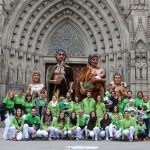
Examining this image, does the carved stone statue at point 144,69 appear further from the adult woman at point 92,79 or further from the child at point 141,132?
the adult woman at point 92,79

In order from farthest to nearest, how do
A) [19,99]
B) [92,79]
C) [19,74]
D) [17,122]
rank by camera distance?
1. [19,74]
2. [19,99]
3. [17,122]
4. [92,79]

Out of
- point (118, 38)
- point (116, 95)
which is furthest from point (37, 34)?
point (116, 95)

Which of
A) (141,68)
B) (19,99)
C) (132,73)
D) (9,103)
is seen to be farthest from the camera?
(141,68)

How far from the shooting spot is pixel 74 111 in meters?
9.93

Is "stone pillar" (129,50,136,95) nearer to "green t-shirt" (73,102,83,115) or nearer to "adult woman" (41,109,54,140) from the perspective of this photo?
"green t-shirt" (73,102,83,115)

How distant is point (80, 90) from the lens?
9.52m

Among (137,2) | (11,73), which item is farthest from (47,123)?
(137,2)

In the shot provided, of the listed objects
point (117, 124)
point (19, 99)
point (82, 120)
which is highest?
point (19, 99)

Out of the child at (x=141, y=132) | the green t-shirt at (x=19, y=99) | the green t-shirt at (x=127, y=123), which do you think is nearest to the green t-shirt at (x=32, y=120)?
the green t-shirt at (x=19, y=99)

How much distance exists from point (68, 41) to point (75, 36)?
483 millimetres

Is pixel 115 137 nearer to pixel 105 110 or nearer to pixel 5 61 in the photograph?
pixel 105 110

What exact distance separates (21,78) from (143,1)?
7177mm

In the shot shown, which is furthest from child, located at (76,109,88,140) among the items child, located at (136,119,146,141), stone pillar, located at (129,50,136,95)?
stone pillar, located at (129,50,136,95)

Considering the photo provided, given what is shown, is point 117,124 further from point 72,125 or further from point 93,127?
point 72,125
